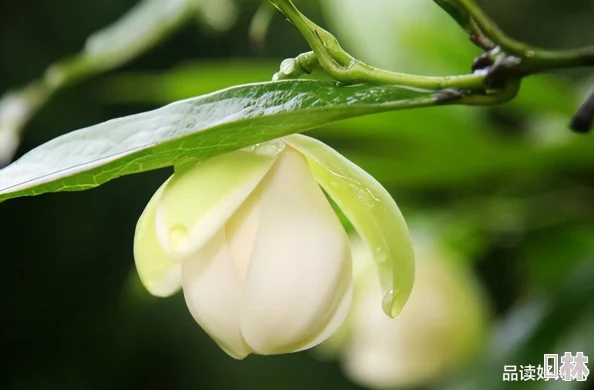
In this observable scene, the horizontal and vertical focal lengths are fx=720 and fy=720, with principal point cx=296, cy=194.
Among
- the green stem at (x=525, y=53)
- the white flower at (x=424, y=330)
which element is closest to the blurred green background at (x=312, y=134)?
the white flower at (x=424, y=330)

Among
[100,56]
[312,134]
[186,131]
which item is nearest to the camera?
[186,131]

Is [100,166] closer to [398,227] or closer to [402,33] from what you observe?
[398,227]

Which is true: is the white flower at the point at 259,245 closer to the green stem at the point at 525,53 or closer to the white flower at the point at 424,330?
the green stem at the point at 525,53

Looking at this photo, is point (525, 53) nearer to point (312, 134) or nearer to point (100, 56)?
point (100, 56)

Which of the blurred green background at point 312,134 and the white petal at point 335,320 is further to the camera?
the blurred green background at point 312,134

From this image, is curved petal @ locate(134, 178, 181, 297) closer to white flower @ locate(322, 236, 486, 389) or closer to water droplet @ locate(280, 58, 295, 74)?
water droplet @ locate(280, 58, 295, 74)

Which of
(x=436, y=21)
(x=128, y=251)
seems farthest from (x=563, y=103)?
(x=128, y=251)

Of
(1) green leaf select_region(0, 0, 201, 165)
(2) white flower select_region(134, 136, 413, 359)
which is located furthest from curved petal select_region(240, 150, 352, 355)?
(1) green leaf select_region(0, 0, 201, 165)

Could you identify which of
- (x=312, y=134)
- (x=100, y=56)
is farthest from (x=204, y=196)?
(x=312, y=134)
